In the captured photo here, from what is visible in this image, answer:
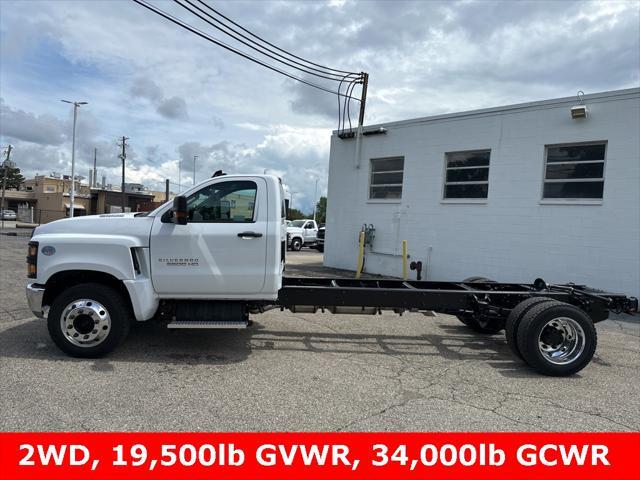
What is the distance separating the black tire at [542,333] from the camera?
533 cm

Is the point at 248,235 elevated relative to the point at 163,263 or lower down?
elevated

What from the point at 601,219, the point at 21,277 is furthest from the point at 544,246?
the point at 21,277

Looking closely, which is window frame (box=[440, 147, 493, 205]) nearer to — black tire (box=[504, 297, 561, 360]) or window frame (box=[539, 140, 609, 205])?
window frame (box=[539, 140, 609, 205])

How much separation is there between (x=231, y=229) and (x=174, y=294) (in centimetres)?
104

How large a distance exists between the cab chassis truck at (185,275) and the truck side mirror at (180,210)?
0.01 meters

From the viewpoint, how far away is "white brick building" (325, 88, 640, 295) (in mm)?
10398

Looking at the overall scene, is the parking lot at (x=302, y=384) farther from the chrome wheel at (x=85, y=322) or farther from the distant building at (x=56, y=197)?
the distant building at (x=56, y=197)

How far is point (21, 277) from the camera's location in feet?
36.4

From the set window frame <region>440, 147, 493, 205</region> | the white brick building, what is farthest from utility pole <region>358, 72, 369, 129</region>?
window frame <region>440, 147, 493, 205</region>

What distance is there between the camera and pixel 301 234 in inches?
1018

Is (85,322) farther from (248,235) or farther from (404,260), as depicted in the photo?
(404,260)

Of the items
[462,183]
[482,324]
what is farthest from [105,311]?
[462,183]

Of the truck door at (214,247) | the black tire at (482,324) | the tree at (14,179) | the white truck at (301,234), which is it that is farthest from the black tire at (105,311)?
the tree at (14,179)

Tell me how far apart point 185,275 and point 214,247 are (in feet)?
1.57
